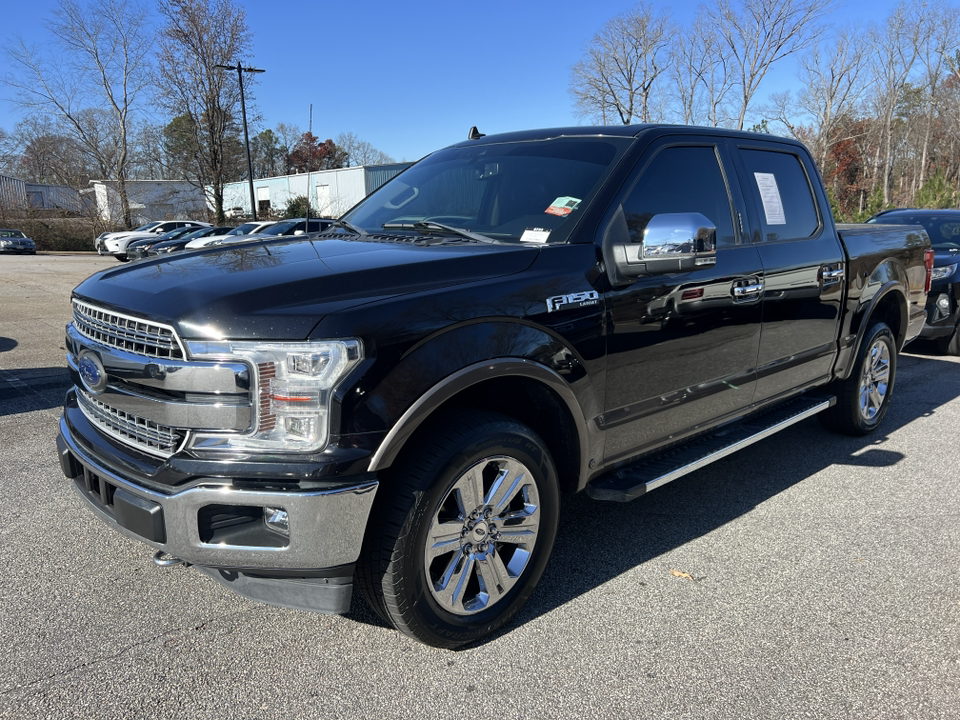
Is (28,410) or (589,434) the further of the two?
(28,410)

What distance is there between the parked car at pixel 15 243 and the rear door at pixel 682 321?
38674 millimetres

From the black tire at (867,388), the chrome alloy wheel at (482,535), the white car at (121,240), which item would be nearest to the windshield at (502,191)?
the chrome alloy wheel at (482,535)

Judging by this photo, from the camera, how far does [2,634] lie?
267 cm

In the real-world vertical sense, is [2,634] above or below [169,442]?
below

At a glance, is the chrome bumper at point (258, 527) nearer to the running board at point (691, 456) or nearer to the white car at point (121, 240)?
the running board at point (691, 456)

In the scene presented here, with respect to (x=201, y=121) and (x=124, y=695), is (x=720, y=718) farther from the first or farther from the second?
(x=201, y=121)

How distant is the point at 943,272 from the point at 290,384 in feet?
28.2

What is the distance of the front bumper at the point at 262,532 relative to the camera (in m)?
2.18

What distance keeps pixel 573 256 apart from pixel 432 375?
2.89ft

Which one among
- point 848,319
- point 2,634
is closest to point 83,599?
point 2,634

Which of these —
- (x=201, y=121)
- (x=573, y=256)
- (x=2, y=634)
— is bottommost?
(x=2, y=634)

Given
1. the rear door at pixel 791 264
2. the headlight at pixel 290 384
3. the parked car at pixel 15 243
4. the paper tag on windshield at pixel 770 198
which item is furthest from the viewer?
the parked car at pixel 15 243

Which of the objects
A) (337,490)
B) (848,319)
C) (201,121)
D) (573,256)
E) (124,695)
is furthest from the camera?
(201,121)

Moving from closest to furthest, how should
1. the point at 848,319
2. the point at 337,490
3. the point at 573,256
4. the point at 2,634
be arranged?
the point at 337,490 → the point at 2,634 → the point at 573,256 → the point at 848,319
